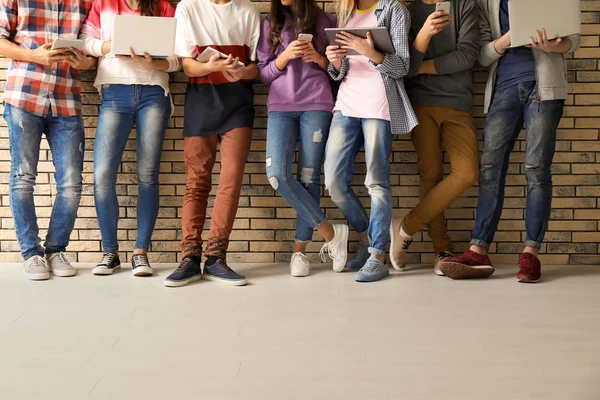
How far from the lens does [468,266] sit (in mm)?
4078

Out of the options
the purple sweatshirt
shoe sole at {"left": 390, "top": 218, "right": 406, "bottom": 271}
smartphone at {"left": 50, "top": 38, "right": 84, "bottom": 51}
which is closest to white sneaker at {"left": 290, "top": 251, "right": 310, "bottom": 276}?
shoe sole at {"left": 390, "top": 218, "right": 406, "bottom": 271}

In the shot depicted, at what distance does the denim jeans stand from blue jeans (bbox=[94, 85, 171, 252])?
25.7 inches

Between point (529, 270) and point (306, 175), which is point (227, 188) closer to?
point (306, 175)

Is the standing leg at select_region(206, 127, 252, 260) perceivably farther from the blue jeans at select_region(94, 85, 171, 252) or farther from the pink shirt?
the pink shirt

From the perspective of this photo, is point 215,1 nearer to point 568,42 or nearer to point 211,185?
point 211,185

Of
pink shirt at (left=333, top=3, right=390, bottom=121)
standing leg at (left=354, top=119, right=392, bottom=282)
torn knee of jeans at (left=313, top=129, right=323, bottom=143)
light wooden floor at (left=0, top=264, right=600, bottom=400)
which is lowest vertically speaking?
light wooden floor at (left=0, top=264, right=600, bottom=400)

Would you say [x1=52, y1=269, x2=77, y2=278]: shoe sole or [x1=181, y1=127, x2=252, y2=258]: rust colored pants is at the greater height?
[x1=181, y1=127, x2=252, y2=258]: rust colored pants

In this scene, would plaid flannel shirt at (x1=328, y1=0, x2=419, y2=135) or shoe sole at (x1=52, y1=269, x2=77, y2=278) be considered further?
shoe sole at (x1=52, y1=269, x2=77, y2=278)

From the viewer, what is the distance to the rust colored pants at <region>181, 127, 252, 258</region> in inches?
164

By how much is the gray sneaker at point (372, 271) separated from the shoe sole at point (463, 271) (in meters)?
0.32

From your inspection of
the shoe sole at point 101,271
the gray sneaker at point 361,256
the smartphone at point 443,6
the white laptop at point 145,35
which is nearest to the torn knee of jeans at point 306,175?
the gray sneaker at point 361,256

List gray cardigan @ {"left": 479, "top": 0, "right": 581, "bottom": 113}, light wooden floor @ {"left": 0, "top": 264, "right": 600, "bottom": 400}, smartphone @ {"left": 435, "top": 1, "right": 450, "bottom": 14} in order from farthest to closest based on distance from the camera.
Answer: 1. gray cardigan @ {"left": 479, "top": 0, "right": 581, "bottom": 113}
2. smartphone @ {"left": 435, "top": 1, "right": 450, "bottom": 14}
3. light wooden floor @ {"left": 0, "top": 264, "right": 600, "bottom": 400}

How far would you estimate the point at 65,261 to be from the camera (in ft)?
14.0

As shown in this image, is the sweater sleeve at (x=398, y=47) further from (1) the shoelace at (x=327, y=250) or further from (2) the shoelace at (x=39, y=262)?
(2) the shoelace at (x=39, y=262)
